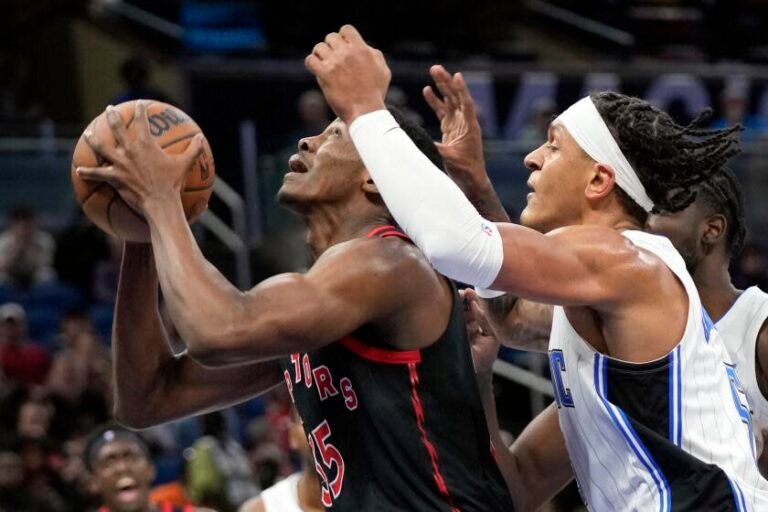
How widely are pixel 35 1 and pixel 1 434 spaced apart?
27.0ft

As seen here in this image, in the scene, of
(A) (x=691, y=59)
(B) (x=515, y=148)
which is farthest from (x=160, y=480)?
(A) (x=691, y=59)

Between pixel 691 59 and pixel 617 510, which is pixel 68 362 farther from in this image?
pixel 691 59

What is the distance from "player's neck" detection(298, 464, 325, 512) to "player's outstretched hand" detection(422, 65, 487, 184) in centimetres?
167

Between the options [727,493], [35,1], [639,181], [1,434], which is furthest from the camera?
[35,1]

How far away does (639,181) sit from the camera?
358 cm

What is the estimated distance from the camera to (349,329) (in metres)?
3.22

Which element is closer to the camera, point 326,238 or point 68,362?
point 326,238

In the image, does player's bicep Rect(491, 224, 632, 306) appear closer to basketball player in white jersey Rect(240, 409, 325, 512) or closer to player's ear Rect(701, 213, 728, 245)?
player's ear Rect(701, 213, 728, 245)

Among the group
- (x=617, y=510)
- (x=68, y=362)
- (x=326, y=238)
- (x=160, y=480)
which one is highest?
(x=326, y=238)

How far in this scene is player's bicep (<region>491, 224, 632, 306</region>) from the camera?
3229mm

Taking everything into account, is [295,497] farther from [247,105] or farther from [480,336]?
[247,105]

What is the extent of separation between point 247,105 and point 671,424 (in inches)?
383

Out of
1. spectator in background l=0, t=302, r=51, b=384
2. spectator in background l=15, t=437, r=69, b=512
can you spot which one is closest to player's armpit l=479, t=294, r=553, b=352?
spectator in background l=15, t=437, r=69, b=512

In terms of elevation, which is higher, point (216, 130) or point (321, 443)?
point (321, 443)
